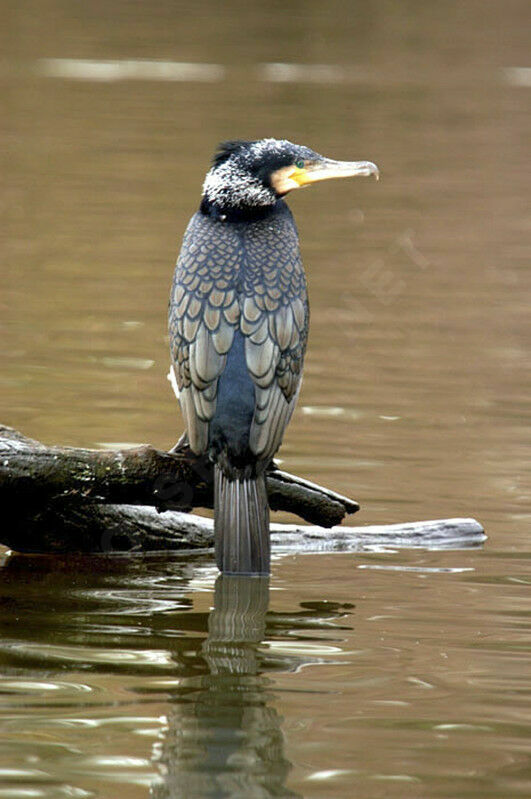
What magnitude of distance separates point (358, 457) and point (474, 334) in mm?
3434

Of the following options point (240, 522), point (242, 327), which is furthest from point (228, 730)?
point (242, 327)

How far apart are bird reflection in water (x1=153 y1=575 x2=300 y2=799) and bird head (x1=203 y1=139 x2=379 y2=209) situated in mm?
1516

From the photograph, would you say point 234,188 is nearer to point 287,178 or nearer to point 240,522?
point 287,178

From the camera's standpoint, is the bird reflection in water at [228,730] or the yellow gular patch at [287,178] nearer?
the bird reflection in water at [228,730]

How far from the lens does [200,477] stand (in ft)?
19.6

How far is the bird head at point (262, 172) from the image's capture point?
243 inches

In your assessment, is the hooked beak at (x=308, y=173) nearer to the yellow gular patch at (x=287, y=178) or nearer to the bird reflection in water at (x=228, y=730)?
the yellow gular patch at (x=287, y=178)

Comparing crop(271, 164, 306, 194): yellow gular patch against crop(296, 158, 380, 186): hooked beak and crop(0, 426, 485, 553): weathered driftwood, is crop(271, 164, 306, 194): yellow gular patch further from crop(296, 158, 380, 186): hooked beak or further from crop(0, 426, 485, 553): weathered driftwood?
crop(0, 426, 485, 553): weathered driftwood

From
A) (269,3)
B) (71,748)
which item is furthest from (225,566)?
(269,3)

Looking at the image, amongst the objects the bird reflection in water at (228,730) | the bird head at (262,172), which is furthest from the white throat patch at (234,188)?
the bird reflection in water at (228,730)

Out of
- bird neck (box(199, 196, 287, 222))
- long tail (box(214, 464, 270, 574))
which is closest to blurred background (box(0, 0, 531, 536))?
long tail (box(214, 464, 270, 574))

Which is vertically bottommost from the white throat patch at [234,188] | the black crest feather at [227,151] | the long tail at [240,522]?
the long tail at [240,522]

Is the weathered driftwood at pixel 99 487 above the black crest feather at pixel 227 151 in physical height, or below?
below

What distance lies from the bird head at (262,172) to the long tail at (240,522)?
102 cm
